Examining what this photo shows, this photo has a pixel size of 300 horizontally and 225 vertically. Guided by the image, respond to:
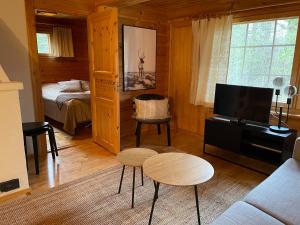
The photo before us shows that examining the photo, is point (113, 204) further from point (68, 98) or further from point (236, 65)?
point (236, 65)

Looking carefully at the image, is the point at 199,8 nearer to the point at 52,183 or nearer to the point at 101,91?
the point at 101,91

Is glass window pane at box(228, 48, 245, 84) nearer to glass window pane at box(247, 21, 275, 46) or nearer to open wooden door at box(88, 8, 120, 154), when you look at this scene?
glass window pane at box(247, 21, 275, 46)

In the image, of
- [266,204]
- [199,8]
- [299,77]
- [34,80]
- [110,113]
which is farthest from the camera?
[199,8]

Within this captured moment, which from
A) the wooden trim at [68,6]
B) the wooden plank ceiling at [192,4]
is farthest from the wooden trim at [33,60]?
the wooden plank ceiling at [192,4]

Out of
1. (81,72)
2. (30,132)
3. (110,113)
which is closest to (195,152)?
(110,113)

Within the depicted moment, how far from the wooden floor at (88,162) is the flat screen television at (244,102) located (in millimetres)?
668

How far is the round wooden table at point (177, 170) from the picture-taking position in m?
1.62

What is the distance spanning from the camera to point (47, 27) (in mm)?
6082

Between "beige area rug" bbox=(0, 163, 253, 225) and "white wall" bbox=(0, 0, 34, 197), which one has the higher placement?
"white wall" bbox=(0, 0, 34, 197)

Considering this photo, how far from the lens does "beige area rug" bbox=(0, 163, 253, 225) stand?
190cm

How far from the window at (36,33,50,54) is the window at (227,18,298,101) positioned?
4.95 metres

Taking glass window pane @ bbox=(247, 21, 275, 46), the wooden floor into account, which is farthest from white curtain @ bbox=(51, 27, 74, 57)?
glass window pane @ bbox=(247, 21, 275, 46)

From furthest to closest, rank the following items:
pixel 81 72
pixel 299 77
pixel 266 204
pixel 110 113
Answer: pixel 81 72 → pixel 110 113 → pixel 299 77 → pixel 266 204

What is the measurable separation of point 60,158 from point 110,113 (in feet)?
3.02
